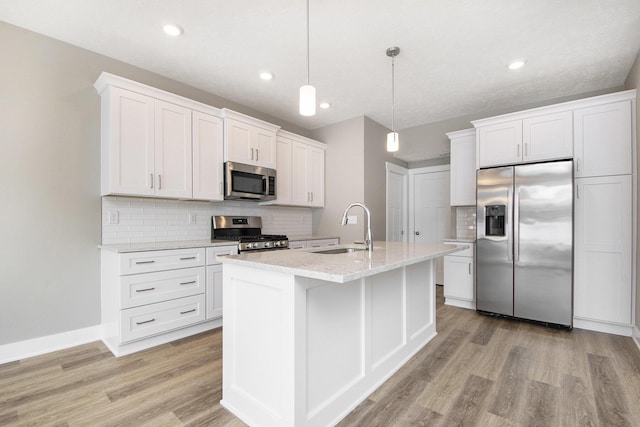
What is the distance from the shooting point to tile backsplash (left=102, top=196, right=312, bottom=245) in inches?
114

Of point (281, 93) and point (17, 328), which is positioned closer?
point (17, 328)

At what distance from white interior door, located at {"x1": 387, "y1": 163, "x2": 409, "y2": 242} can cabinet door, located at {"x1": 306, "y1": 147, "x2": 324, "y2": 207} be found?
1111 mm

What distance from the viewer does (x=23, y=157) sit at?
2.46m

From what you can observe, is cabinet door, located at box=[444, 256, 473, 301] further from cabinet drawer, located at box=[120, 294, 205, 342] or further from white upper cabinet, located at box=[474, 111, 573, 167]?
cabinet drawer, located at box=[120, 294, 205, 342]

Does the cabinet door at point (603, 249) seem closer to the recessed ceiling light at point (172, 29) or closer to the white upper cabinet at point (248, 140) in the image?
the white upper cabinet at point (248, 140)

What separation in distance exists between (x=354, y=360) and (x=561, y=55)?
324 centimetres

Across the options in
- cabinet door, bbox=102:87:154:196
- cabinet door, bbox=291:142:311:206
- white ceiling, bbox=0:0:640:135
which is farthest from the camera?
cabinet door, bbox=291:142:311:206

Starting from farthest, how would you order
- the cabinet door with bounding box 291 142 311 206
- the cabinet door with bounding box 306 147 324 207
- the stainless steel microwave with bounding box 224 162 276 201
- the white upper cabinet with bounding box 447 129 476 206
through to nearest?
the cabinet door with bounding box 306 147 324 207 → the cabinet door with bounding box 291 142 311 206 → the white upper cabinet with bounding box 447 129 476 206 → the stainless steel microwave with bounding box 224 162 276 201

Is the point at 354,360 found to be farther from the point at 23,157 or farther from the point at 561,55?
the point at 561,55

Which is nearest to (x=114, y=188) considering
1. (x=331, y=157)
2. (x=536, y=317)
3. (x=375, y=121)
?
(x=331, y=157)

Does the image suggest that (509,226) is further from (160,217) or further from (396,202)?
(160,217)

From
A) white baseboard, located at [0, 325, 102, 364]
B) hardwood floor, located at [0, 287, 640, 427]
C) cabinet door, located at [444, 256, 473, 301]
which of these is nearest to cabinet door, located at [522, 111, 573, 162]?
cabinet door, located at [444, 256, 473, 301]

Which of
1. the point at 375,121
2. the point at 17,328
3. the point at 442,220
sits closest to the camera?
the point at 17,328

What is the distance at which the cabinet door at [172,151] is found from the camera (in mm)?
2918
